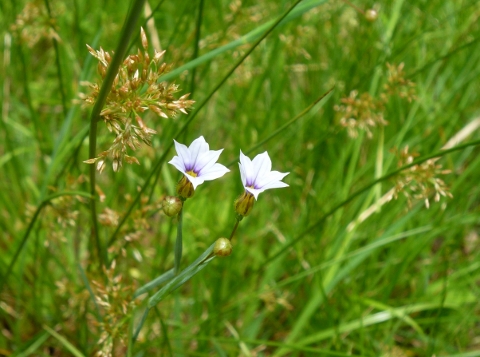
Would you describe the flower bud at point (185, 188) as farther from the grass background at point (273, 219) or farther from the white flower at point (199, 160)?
the grass background at point (273, 219)

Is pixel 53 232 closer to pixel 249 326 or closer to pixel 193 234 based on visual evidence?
pixel 193 234

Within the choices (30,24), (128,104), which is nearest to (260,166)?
(128,104)

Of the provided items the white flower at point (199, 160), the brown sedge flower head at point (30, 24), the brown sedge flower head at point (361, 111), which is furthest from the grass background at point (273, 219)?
the white flower at point (199, 160)

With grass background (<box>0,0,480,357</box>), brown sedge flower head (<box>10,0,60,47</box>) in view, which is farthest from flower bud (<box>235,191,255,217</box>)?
brown sedge flower head (<box>10,0,60,47</box>)

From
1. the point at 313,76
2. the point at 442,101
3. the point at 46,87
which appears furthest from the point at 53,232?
the point at 442,101

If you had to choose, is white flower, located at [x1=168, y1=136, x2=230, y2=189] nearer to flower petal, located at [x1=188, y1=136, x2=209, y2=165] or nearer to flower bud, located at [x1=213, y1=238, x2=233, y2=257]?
flower petal, located at [x1=188, y1=136, x2=209, y2=165]

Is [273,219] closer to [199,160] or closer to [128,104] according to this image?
[199,160]
